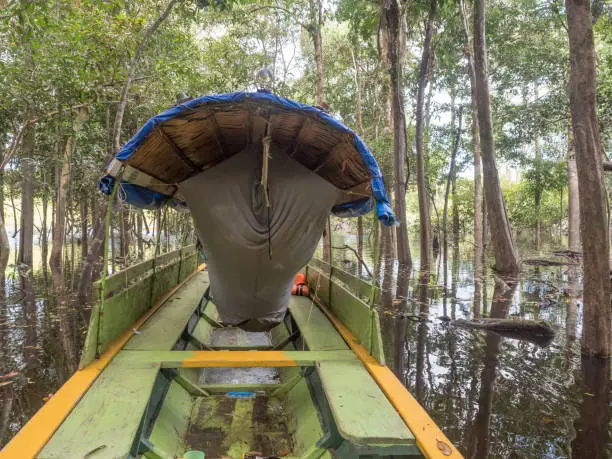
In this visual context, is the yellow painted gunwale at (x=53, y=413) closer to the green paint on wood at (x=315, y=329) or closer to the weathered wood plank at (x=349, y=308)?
the green paint on wood at (x=315, y=329)

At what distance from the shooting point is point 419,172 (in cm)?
1459

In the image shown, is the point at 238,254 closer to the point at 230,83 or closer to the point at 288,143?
the point at 288,143

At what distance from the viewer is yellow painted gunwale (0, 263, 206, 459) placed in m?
2.12

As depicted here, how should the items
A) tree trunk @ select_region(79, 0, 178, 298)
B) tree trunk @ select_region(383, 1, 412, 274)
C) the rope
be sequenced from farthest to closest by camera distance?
tree trunk @ select_region(383, 1, 412, 274) → tree trunk @ select_region(79, 0, 178, 298) → the rope

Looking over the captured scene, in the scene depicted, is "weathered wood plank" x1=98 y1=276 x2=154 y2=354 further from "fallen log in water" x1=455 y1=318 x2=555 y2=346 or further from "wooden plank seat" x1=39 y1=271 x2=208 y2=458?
"fallen log in water" x1=455 y1=318 x2=555 y2=346

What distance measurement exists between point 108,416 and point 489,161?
11054 mm

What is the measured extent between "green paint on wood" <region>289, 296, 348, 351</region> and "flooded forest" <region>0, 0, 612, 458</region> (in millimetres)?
875

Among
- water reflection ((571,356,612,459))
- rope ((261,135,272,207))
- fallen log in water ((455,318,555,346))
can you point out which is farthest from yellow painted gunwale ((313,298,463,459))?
fallen log in water ((455,318,555,346))

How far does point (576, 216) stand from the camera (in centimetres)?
1833

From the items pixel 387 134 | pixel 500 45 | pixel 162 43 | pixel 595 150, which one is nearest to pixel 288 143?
pixel 595 150

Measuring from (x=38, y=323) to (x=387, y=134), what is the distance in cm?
1426

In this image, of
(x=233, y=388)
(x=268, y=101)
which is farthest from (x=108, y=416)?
(x=268, y=101)

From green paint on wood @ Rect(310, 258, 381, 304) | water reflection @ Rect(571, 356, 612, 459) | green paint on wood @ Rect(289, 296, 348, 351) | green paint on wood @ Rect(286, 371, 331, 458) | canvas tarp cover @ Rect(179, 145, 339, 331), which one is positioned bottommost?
water reflection @ Rect(571, 356, 612, 459)

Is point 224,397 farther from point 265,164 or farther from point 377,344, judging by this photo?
point 265,164
